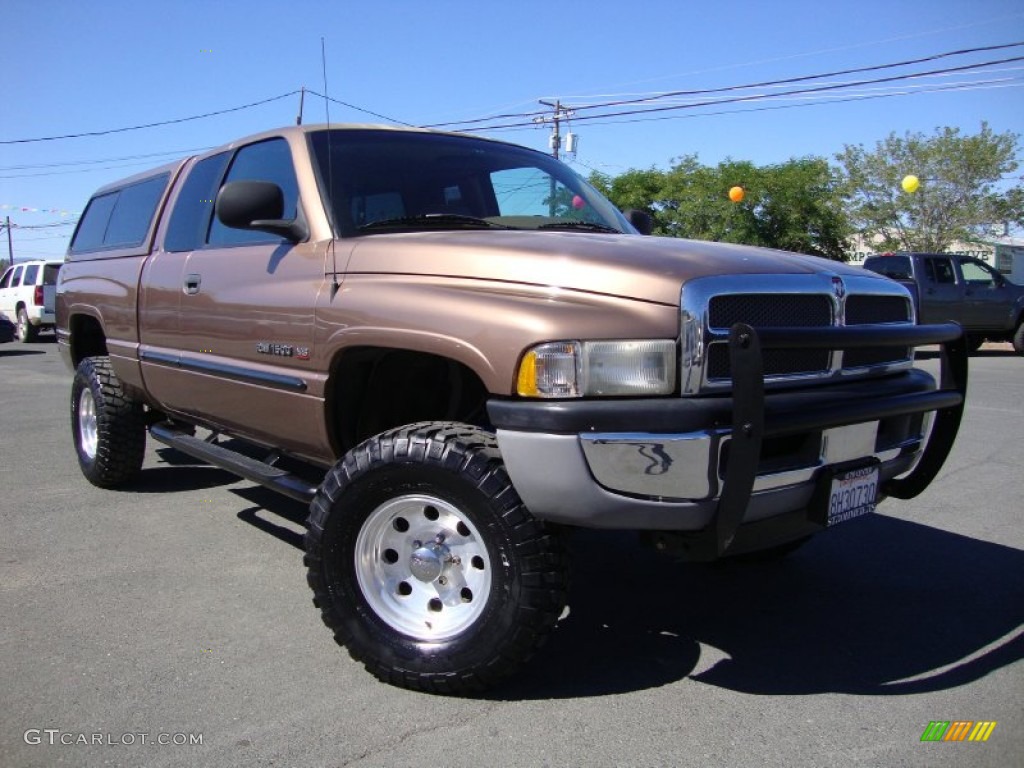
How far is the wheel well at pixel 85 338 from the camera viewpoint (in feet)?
19.3

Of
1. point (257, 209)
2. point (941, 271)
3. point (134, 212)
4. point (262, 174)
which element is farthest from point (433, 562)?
point (941, 271)

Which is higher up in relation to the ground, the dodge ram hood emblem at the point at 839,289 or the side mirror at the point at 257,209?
the side mirror at the point at 257,209

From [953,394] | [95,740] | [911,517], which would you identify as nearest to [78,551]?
[95,740]

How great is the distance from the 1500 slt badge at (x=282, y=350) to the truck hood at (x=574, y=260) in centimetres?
41

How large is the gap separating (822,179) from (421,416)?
1224 inches

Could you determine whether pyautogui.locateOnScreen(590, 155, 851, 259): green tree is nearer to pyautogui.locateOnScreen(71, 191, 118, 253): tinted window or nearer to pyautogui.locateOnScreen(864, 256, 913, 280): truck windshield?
pyautogui.locateOnScreen(864, 256, 913, 280): truck windshield

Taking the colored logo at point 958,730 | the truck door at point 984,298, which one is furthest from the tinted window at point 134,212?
the truck door at point 984,298

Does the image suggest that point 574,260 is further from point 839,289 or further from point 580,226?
point 580,226

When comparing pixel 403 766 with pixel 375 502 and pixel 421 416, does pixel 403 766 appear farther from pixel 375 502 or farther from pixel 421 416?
pixel 421 416

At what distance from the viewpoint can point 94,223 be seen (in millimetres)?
6059

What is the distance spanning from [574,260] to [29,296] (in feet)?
68.0

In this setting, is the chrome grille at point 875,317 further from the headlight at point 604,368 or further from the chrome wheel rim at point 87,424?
the chrome wheel rim at point 87,424

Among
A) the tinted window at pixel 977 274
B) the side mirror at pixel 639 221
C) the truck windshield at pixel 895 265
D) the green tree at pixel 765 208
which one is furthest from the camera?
the green tree at pixel 765 208

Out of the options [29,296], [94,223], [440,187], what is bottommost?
[29,296]
